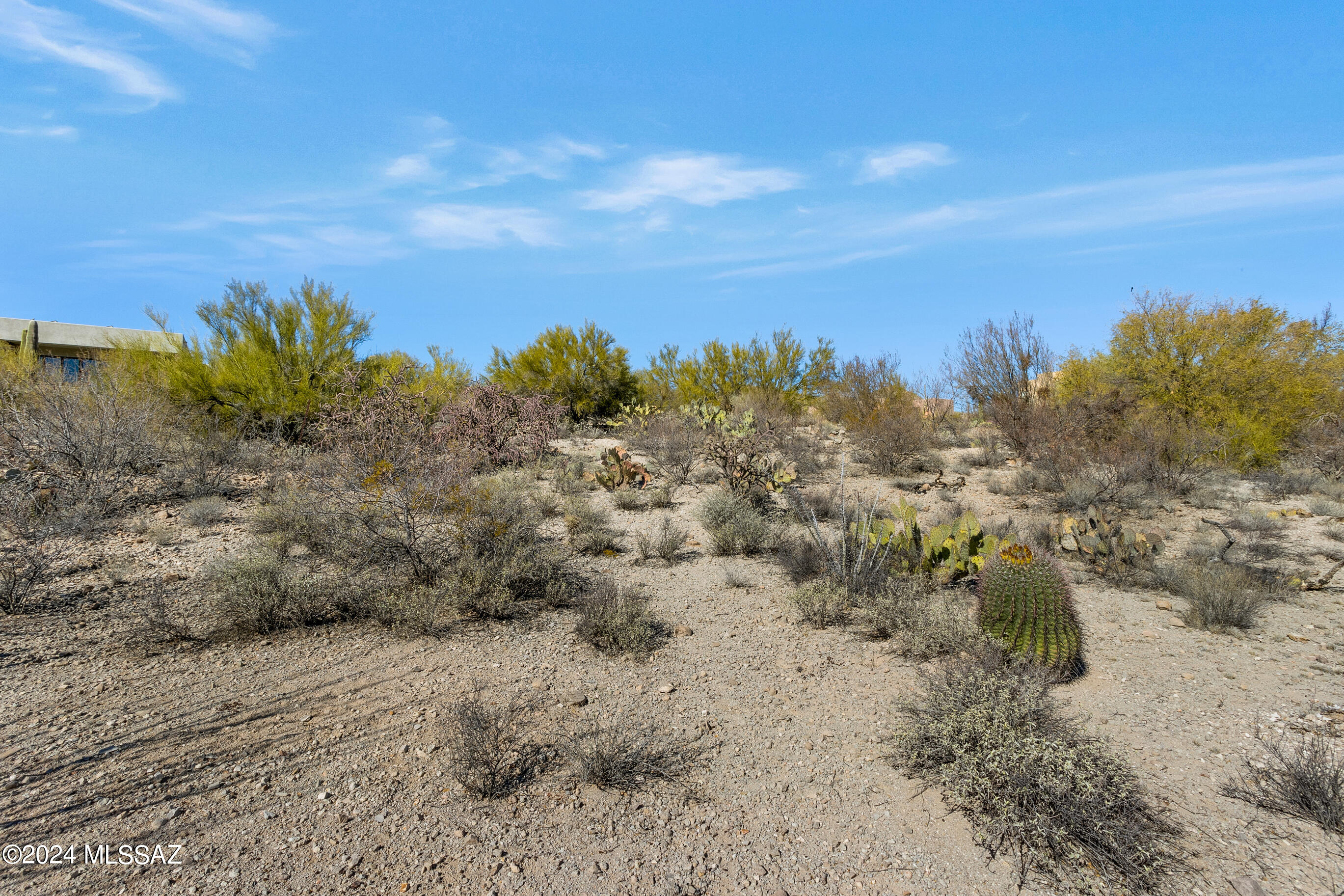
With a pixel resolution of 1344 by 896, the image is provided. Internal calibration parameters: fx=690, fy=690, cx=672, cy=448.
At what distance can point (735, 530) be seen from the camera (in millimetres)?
9031

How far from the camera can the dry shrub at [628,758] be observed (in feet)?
12.4

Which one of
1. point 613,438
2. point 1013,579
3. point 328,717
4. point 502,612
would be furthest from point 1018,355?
point 328,717

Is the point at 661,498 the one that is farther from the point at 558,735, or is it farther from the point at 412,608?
the point at 558,735

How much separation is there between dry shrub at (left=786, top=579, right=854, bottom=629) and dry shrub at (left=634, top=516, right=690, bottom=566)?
6.79 feet

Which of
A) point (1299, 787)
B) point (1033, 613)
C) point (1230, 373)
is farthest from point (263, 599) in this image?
point (1230, 373)

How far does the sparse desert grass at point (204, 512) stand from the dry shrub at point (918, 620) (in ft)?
28.6

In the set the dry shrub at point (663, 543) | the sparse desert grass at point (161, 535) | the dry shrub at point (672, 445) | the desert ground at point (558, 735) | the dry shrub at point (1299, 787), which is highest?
the dry shrub at point (672, 445)

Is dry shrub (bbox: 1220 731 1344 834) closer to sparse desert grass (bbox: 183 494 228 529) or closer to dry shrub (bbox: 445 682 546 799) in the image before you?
dry shrub (bbox: 445 682 546 799)

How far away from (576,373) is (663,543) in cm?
1642

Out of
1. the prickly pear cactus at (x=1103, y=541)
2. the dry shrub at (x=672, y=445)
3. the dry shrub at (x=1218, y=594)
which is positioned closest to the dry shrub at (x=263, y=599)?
the dry shrub at (x=672, y=445)

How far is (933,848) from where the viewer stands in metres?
3.36

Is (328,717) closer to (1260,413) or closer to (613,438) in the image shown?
(613,438)

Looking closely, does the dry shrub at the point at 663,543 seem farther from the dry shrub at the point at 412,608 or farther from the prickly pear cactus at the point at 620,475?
the prickly pear cactus at the point at 620,475

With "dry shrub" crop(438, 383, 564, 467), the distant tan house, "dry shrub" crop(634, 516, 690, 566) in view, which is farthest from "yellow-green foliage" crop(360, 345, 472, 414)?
the distant tan house
